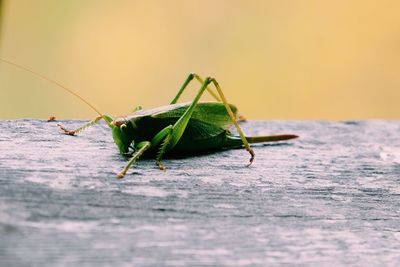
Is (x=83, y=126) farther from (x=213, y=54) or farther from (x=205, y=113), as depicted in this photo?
(x=213, y=54)

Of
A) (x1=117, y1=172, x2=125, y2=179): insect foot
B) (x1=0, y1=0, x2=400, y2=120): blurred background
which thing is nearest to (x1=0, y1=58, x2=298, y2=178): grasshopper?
(x1=117, y1=172, x2=125, y2=179): insect foot

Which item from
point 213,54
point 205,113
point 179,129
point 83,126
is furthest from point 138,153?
point 213,54

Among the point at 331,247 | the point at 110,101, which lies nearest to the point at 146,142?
the point at 331,247

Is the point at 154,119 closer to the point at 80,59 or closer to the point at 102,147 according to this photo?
the point at 102,147

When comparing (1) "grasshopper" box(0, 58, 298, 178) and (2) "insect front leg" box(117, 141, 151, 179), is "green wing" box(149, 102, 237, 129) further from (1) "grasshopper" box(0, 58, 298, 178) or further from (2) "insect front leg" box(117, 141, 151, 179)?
(2) "insect front leg" box(117, 141, 151, 179)

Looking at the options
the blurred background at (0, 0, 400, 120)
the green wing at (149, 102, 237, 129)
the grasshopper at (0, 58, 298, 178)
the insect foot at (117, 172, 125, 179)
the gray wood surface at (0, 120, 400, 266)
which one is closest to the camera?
the gray wood surface at (0, 120, 400, 266)

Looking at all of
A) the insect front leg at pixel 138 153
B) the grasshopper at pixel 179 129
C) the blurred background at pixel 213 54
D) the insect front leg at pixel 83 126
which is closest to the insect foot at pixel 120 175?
the insect front leg at pixel 138 153
